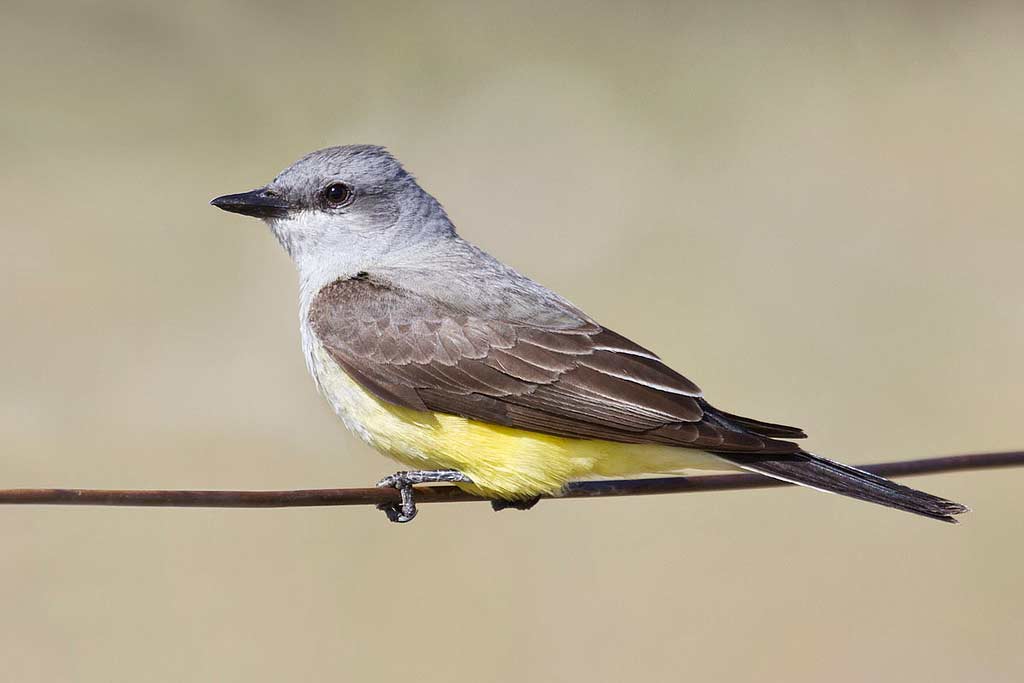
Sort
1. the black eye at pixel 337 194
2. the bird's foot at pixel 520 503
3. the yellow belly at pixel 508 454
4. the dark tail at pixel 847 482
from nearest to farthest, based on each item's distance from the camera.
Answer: the dark tail at pixel 847 482 < the yellow belly at pixel 508 454 < the bird's foot at pixel 520 503 < the black eye at pixel 337 194

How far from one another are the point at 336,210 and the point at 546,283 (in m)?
5.14

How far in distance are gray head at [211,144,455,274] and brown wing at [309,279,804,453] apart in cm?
40

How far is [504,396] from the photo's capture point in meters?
4.37

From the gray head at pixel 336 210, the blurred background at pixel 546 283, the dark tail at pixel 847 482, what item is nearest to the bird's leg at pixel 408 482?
the dark tail at pixel 847 482

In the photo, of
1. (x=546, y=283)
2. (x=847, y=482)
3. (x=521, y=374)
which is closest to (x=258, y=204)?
(x=521, y=374)

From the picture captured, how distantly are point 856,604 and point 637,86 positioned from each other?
290 inches

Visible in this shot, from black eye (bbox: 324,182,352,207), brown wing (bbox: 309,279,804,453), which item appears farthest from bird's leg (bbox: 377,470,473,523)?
black eye (bbox: 324,182,352,207)

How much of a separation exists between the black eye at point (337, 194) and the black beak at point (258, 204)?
15 cm

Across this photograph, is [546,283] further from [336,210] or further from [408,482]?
[408,482]

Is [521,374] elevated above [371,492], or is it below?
above

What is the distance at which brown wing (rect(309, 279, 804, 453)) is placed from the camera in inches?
166

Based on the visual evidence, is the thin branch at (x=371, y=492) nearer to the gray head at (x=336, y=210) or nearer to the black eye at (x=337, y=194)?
the gray head at (x=336, y=210)

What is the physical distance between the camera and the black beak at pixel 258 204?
5.00 metres

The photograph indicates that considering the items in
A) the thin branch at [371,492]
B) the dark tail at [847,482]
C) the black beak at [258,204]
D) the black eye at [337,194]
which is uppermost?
the black eye at [337,194]
